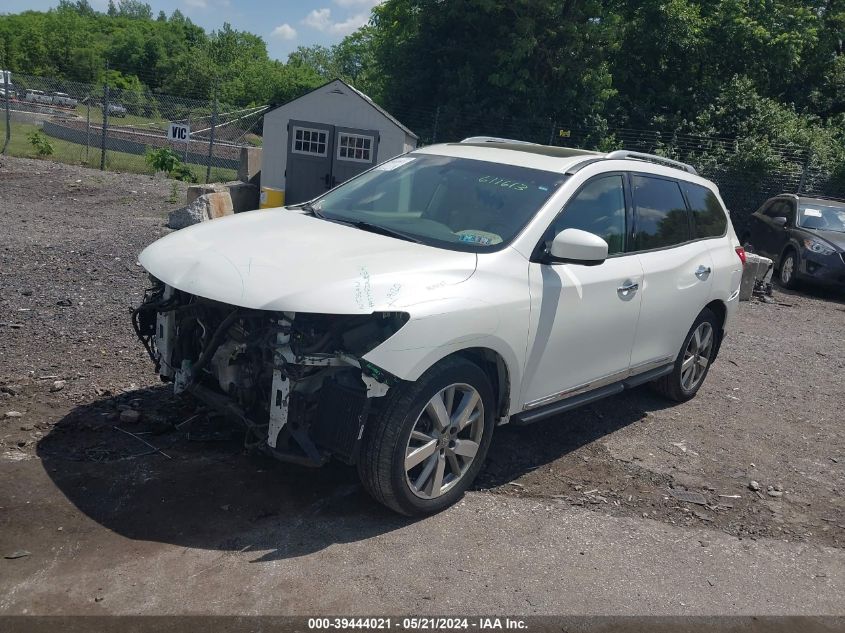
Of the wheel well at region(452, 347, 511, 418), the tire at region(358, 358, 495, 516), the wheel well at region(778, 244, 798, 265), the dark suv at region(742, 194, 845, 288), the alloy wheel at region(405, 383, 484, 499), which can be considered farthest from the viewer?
the wheel well at region(778, 244, 798, 265)

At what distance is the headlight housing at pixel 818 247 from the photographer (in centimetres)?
1323

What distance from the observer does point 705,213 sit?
255 inches

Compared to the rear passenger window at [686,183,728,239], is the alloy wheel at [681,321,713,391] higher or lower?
lower

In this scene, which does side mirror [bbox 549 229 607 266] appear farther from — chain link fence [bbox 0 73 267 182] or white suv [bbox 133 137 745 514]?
chain link fence [bbox 0 73 267 182]

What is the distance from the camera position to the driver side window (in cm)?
487

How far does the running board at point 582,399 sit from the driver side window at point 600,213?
0.91m

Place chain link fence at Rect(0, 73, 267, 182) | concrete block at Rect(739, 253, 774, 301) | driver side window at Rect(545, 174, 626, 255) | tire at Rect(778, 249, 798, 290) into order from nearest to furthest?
driver side window at Rect(545, 174, 626, 255)
concrete block at Rect(739, 253, 774, 301)
tire at Rect(778, 249, 798, 290)
chain link fence at Rect(0, 73, 267, 182)

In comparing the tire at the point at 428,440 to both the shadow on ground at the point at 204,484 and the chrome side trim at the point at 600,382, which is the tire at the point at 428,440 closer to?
the shadow on ground at the point at 204,484

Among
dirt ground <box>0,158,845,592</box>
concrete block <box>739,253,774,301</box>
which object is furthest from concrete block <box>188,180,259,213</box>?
concrete block <box>739,253,774,301</box>

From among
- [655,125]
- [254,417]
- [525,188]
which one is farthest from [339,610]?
[655,125]

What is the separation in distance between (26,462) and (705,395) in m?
5.30

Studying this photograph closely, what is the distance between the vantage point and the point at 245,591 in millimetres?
3439

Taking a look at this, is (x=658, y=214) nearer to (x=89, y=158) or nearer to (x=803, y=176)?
(x=803, y=176)

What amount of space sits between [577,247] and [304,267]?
1.52 meters
